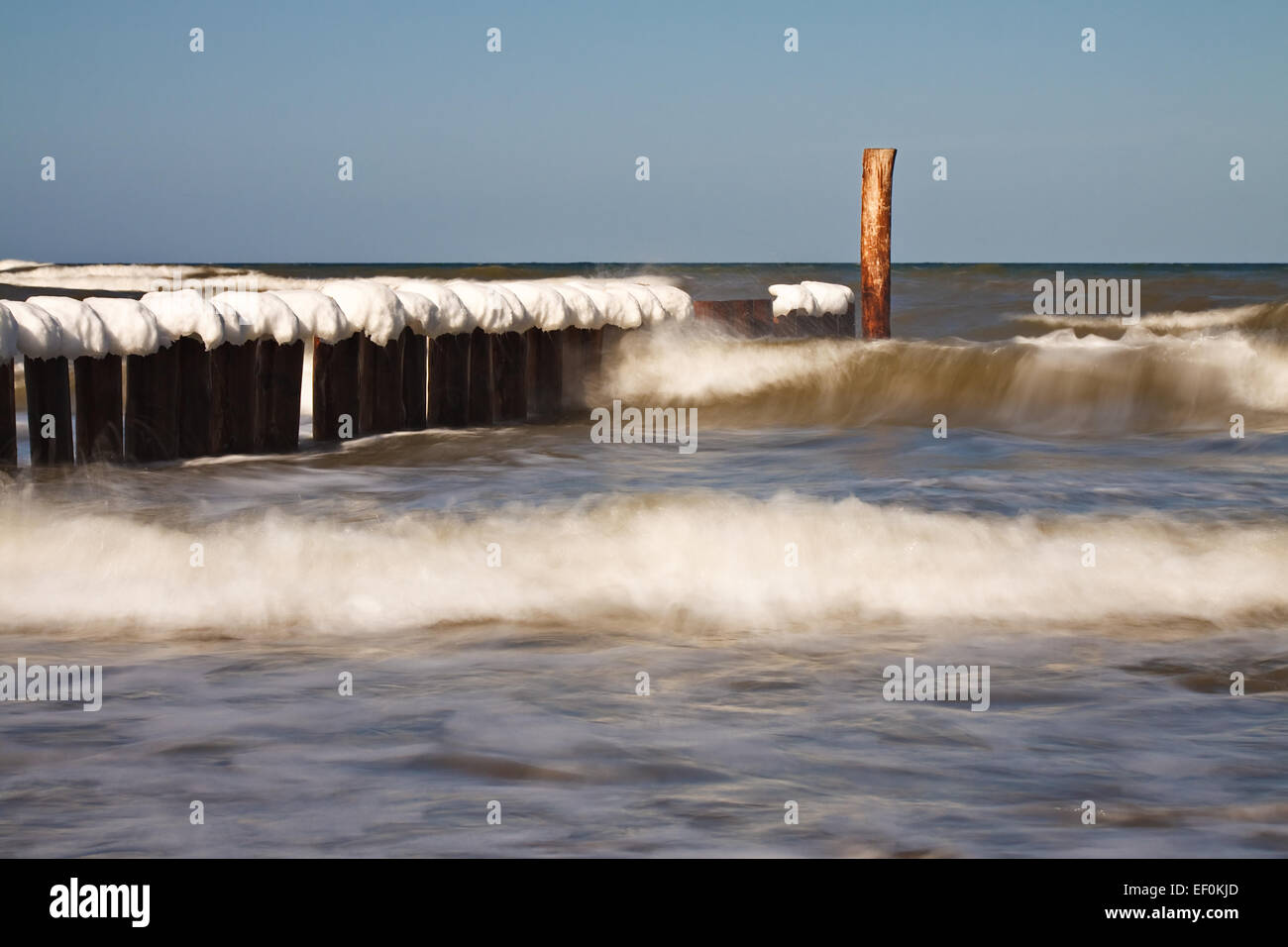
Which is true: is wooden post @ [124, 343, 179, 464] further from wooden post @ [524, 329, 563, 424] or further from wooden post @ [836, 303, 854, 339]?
wooden post @ [836, 303, 854, 339]

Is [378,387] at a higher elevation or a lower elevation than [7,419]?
higher

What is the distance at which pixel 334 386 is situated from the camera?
1064 centimetres

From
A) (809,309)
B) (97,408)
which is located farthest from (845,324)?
(97,408)

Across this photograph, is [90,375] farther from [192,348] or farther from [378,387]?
[378,387]

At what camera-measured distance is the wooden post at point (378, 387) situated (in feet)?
35.7

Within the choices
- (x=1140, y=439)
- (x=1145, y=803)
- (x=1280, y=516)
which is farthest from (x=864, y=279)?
(x=1145, y=803)

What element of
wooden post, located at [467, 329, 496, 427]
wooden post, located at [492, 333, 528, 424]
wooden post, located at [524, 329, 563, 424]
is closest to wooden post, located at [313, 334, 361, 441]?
wooden post, located at [467, 329, 496, 427]

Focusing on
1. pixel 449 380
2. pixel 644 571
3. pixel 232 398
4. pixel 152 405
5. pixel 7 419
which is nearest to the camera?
pixel 644 571

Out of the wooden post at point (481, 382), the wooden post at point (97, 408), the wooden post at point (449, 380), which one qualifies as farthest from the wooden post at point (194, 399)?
the wooden post at point (481, 382)

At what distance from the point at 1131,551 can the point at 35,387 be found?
19.5 ft

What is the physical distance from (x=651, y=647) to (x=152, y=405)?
4.76 meters

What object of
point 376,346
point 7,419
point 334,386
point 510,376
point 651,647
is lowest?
point 651,647

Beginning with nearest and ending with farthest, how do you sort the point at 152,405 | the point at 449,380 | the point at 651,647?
1. the point at 651,647
2. the point at 152,405
3. the point at 449,380

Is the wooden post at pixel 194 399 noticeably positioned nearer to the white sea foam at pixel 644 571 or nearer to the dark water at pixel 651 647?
the dark water at pixel 651 647
